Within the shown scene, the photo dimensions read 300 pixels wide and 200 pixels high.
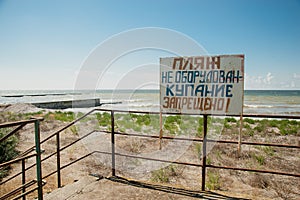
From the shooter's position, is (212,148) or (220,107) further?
(212,148)

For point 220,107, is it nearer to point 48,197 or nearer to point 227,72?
point 227,72

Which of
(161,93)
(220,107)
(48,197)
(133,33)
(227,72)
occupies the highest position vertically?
(133,33)

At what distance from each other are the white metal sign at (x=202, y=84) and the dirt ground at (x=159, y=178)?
44.0 inches

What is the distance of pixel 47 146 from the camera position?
6.68 m

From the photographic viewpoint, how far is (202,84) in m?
2.61

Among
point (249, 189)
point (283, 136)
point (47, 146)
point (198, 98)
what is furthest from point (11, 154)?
point (283, 136)

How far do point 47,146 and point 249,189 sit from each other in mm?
6179

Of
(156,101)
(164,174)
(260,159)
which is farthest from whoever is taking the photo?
(156,101)

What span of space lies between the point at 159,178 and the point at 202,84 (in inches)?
89.5

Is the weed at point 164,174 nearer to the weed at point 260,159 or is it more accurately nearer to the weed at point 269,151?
the weed at point 260,159

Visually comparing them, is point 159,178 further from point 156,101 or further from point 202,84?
point 156,101

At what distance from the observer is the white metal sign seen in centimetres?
244

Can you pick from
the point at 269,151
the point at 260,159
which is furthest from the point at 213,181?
the point at 269,151

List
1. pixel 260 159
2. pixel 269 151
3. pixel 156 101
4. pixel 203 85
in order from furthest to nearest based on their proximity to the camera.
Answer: pixel 156 101, pixel 269 151, pixel 260 159, pixel 203 85
